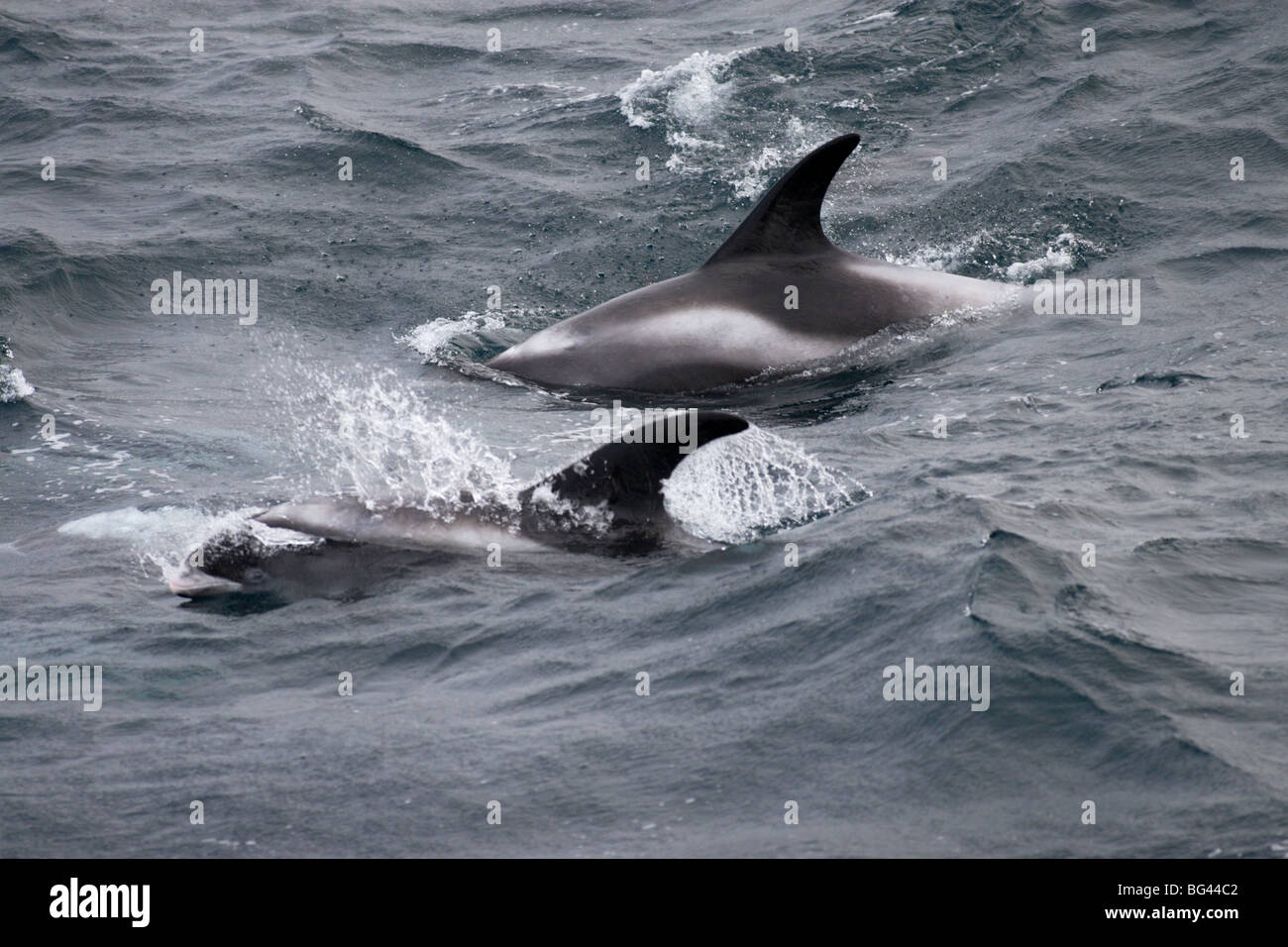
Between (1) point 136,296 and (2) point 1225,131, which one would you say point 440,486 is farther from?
(2) point 1225,131

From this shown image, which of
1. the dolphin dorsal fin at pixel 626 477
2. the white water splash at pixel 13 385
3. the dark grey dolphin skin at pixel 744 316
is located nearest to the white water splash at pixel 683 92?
the dark grey dolphin skin at pixel 744 316

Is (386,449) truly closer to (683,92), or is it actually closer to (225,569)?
(225,569)

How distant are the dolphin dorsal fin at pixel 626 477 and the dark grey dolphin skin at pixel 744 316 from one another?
3.91m

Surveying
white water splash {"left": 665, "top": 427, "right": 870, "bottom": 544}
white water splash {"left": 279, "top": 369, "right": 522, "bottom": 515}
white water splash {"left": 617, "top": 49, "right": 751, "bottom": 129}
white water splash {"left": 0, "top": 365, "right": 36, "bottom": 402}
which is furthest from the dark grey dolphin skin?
white water splash {"left": 617, "top": 49, "right": 751, "bottom": 129}

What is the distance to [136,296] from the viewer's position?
1705 centimetres

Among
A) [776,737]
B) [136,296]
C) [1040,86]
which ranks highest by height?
[1040,86]

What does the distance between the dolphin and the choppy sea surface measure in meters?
0.21

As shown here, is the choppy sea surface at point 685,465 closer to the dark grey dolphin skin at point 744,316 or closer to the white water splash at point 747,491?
the white water splash at point 747,491

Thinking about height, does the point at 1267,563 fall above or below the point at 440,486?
below

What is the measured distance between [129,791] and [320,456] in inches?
206

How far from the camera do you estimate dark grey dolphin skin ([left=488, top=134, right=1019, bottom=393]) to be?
1306 cm

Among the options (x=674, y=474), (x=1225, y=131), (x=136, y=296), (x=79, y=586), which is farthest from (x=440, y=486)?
(x=1225, y=131)

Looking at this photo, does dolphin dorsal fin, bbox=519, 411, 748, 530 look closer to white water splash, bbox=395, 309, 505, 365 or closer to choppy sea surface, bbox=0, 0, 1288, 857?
choppy sea surface, bbox=0, 0, 1288, 857

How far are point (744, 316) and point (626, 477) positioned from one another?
454 cm
